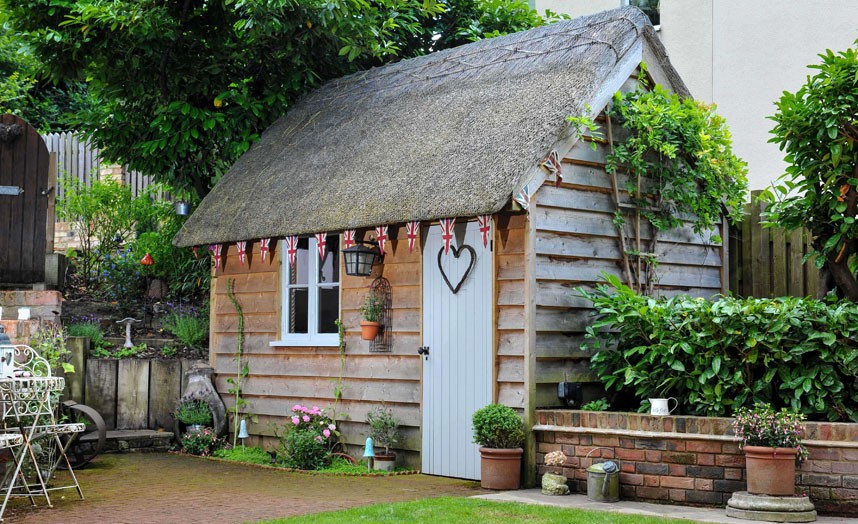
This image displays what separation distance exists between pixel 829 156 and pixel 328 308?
5401 millimetres

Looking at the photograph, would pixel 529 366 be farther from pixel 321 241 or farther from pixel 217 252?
pixel 217 252

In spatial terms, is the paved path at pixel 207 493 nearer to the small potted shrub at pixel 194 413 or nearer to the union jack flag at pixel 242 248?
the small potted shrub at pixel 194 413

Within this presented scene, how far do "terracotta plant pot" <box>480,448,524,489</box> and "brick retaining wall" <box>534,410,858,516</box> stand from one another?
0.98 ft

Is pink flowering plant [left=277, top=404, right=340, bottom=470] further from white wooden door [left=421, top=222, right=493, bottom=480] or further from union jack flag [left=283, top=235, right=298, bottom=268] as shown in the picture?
union jack flag [left=283, top=235, right=298, bottom=268]

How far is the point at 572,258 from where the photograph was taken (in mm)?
9461

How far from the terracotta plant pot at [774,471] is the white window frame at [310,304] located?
4.99m

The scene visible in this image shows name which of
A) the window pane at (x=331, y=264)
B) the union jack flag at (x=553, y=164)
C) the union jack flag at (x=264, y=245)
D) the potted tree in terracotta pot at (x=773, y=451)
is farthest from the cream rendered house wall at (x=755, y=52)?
the potted tree in terracotta pot at (x=773, y=451)

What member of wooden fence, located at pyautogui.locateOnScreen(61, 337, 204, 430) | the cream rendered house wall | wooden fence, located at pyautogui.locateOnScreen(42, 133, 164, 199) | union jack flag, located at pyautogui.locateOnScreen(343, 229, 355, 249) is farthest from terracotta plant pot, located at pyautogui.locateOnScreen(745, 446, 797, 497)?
wooden fence, located at pyautogui.locateOnScreen(42, 133, 164, 199)

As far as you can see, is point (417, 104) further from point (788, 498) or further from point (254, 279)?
point (788, 498)

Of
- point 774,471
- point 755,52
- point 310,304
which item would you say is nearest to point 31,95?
point 310,304

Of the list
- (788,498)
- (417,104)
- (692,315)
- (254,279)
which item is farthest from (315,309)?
(788,498)

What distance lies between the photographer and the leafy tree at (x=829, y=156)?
8.39 meters

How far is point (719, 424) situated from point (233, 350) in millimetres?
6486

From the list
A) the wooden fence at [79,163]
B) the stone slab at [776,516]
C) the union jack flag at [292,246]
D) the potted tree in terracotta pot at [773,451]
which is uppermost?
the wooden fence at [79,163]
